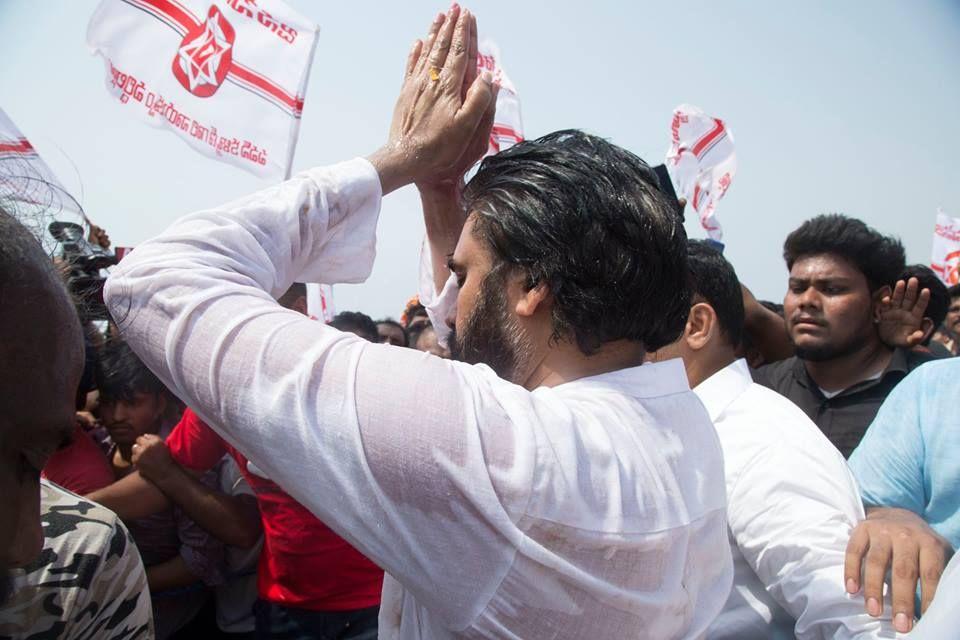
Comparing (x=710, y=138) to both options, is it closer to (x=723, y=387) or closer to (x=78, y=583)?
(x=723, y=387)

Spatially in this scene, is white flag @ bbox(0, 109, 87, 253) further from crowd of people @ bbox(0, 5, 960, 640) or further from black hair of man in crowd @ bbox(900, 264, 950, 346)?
black hair of man in crowd @ bbox(900, 264, 950, 346)

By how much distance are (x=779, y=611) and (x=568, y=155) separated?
119 cm

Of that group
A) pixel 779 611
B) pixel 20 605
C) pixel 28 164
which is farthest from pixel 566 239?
pixel 779 611

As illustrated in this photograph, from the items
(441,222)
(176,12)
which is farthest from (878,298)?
(176,12)

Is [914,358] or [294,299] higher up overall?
[914,358]

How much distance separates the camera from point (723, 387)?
213 cm

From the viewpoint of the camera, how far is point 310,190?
4.30 feet

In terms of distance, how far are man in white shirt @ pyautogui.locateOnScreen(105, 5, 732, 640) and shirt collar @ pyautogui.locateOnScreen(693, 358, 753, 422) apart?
802mm

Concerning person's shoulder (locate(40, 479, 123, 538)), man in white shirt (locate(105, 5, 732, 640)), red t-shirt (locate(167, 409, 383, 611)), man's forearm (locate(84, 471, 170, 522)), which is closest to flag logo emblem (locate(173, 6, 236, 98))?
man's forearm (locate(84, 471, 170, 522))

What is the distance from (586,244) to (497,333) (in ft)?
0.69

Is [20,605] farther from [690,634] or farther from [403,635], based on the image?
[690,634]

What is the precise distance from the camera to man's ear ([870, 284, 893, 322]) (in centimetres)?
356

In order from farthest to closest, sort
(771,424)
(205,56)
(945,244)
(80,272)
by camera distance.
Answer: (945,244) → (205,56) → (771,424) → (80,272)

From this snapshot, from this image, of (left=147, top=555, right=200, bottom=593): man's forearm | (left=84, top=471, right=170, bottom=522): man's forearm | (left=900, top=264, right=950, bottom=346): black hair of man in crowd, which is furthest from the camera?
(left=900, top=264, right=950, bottom=346): black hair of man in crowd
